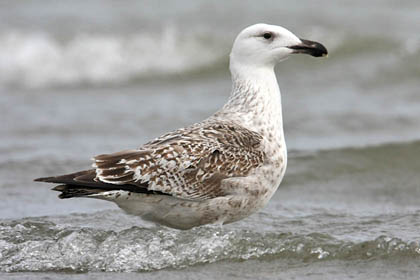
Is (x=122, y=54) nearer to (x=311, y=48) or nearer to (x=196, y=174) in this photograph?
(x=311, y=48)

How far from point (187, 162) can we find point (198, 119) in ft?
17.8

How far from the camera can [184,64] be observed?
51.2ft

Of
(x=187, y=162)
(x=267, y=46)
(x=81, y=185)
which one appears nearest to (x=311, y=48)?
(x=267, y=46)

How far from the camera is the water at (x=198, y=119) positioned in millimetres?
6207

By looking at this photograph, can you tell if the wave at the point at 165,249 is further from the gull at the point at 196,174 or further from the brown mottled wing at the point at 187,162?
the brown mottled wing at the point at 187,162

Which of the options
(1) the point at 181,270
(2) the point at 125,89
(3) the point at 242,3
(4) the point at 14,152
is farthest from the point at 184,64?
(1) the point at 181,270

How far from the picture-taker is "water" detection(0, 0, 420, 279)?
244 inches

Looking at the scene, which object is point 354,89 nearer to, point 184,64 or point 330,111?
A: point 330,111

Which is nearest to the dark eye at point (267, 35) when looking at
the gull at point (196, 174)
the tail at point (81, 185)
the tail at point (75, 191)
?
the gull at point (196, 174)

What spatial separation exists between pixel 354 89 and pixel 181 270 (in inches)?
305

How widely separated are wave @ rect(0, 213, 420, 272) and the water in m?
0.01

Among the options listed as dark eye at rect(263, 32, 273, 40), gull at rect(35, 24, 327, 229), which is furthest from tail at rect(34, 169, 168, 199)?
dark eye at rect(263, 32, 273, 40)

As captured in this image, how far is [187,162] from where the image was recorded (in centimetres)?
620

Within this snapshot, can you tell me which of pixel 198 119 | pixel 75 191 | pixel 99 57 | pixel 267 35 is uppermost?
pixel 99 57
